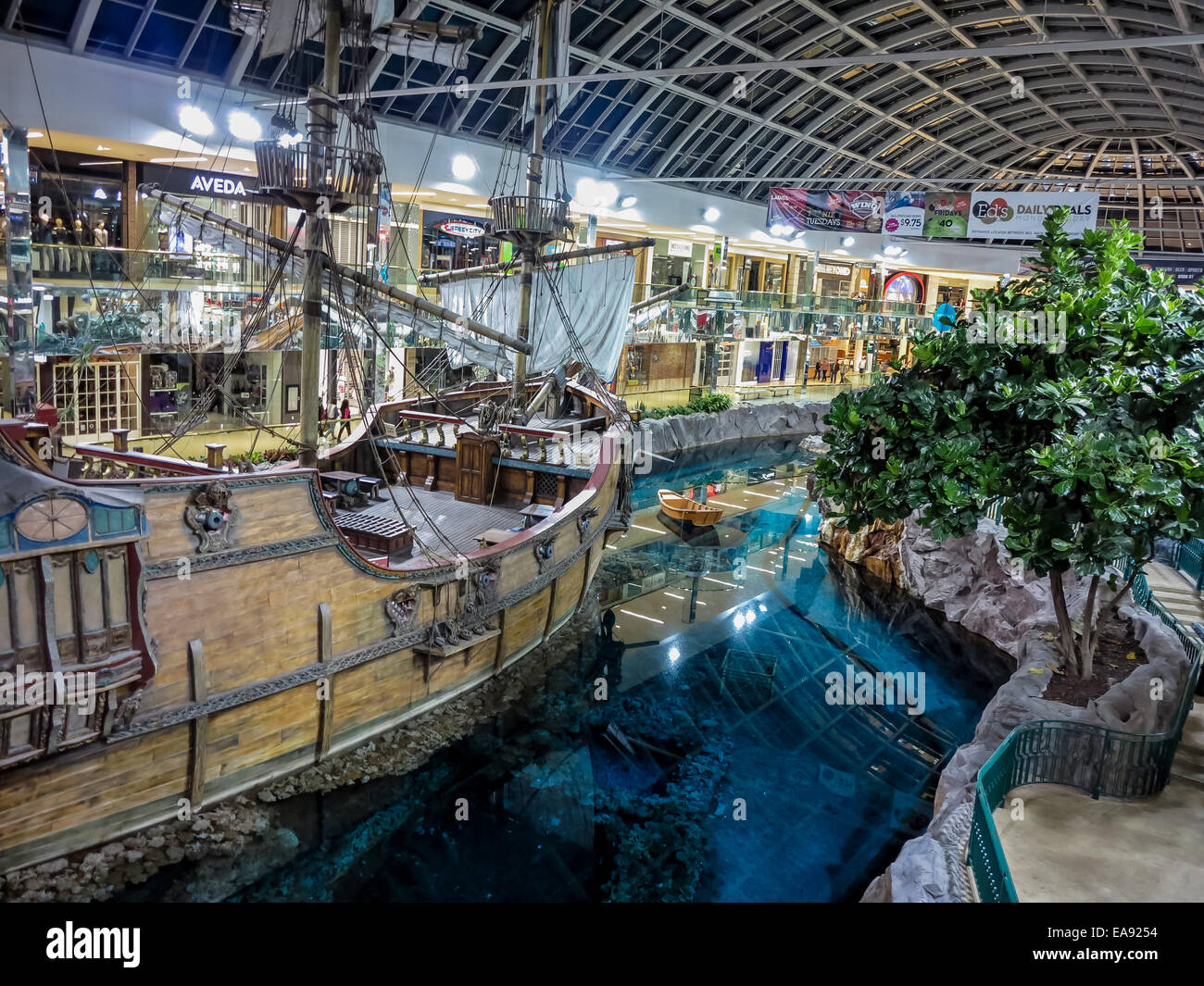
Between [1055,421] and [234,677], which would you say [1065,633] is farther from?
[234,677]

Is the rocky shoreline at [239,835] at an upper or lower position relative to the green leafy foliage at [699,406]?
lower

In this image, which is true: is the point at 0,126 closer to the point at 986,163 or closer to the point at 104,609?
the point at 104,609

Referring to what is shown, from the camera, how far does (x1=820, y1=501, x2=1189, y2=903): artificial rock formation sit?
7.99 metres

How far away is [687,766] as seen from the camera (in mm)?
12336

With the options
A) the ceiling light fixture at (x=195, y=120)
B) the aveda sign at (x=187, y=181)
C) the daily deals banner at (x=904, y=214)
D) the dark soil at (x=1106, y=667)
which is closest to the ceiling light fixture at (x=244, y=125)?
the ceiling light fixture at (x=195, y=120)

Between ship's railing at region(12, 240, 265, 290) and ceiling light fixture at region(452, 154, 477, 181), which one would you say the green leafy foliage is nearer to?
ceiling light fixture at region(452, 154, 477, 181)

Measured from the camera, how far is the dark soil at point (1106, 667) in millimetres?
11102

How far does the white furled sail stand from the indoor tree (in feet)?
35.5

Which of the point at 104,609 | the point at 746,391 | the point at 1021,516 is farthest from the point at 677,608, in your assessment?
the point at 746,391

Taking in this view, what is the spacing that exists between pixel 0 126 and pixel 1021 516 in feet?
54.7

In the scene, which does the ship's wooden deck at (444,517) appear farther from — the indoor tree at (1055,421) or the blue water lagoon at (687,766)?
the indoor tree at (1055,421)

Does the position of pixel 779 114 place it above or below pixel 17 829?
above

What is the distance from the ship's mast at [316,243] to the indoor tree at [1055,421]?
21.6 feet
